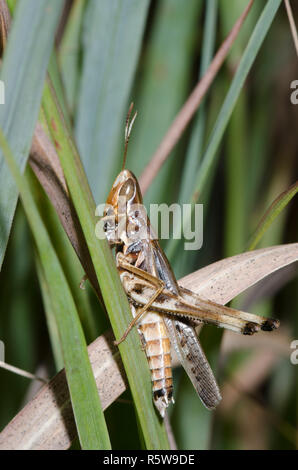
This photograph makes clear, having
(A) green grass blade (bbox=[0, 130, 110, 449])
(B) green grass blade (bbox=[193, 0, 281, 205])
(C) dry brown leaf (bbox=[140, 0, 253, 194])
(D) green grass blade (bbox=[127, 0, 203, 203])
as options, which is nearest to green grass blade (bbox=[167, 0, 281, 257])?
(B) green grass blade (bbox=[193, 0, 281, 205])

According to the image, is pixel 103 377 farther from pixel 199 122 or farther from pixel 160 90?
pixel 160 90

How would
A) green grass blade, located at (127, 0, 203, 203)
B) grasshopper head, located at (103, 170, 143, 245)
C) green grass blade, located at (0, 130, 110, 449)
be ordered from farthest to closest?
green grass blade, located at (127, 0, 203, 203), grasshopper head, located at (103, 170, 143, 245), green grass blade, located at (0, 130, 110, 449)

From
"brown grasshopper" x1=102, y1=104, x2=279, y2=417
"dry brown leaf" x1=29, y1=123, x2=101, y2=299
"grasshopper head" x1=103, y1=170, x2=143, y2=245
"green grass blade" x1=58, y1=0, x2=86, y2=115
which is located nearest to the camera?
"dry brown leaf" x1=29, y1=123, x2=101, y2=299

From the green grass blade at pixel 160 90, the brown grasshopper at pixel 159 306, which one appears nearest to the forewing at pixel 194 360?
the brown grasshopper at pixel 159 306

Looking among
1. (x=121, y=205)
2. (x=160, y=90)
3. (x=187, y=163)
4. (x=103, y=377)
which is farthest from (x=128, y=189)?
(x=160, y=90)

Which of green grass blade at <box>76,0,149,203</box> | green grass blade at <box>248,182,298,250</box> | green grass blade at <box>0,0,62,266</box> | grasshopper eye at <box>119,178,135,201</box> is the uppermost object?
green grass blade at <box>76,0,149,203</box>

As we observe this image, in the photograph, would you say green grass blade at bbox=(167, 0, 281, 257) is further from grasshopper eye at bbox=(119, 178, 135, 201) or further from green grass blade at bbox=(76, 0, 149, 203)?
green grass blade at bbox=(76, 0, 149, 203)

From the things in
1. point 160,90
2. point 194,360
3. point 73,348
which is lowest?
point 194,360
